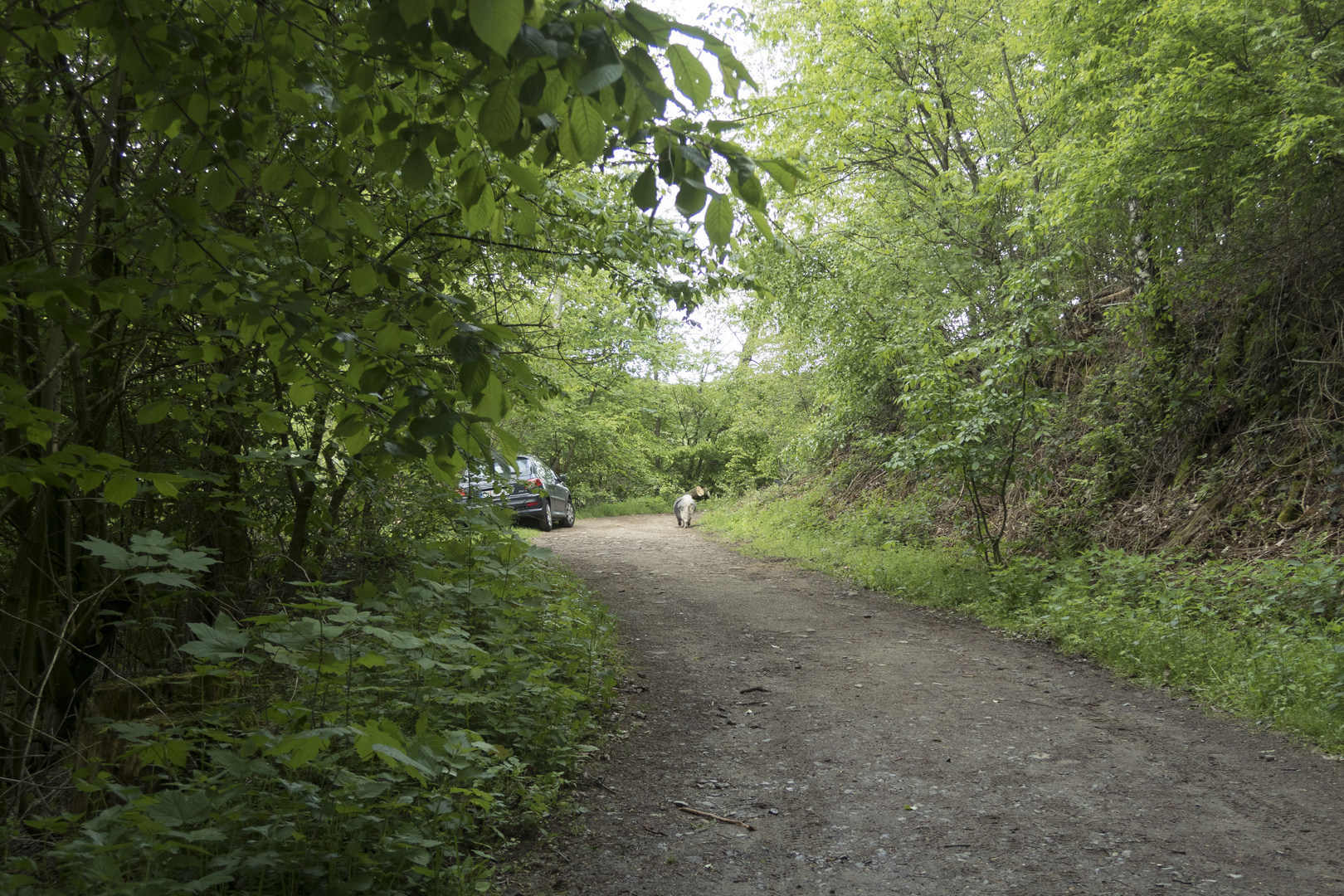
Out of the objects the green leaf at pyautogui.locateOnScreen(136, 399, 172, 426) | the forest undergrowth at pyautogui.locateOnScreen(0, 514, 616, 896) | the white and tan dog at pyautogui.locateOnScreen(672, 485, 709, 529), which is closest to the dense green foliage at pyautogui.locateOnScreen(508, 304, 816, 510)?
the white and tan dog at pyautogui.locateOnScreen(672, 485, 709, 529)

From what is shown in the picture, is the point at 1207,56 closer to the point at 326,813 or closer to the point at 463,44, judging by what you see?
the point at 463,44

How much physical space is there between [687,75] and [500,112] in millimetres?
395

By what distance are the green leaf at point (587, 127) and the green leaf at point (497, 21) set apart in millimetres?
252

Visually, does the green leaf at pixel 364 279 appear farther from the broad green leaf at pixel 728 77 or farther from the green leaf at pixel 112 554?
the broad green leaf at pixel 728 77

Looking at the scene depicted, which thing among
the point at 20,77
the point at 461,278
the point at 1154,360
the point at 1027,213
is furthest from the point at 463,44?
the point at 1154,360

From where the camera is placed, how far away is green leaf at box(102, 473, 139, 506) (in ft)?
7.81

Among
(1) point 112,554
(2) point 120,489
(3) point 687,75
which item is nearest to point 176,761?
(1) point 112,554

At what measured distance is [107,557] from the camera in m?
2.42

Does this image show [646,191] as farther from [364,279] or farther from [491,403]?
[364,279]

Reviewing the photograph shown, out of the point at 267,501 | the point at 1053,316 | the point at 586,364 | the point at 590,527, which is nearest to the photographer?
the point at 267,501

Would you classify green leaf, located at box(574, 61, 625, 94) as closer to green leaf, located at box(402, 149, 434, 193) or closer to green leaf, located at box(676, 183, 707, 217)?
green leaf, located at box(676, 183, 707, 217)

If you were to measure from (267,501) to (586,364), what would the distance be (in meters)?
2.77

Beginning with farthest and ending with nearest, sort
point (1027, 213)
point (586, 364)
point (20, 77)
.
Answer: point (1027, 213)
point (586, 364)
point (20, 77)

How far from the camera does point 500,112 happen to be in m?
1.57
